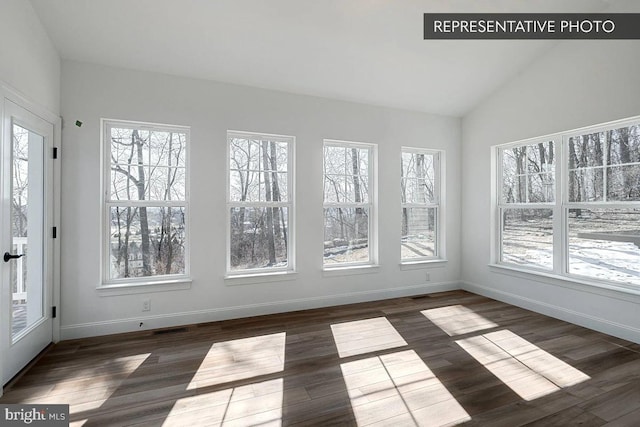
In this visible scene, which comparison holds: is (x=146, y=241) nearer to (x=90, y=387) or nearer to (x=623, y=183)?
(x=90, y=387)

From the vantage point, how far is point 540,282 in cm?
395

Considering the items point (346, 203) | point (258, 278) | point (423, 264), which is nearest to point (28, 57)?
point (258, 278)

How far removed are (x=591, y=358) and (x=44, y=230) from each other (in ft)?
16.0

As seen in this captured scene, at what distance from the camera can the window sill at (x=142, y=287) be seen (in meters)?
3.20

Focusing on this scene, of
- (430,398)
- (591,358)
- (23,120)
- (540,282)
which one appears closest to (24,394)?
(23,120)

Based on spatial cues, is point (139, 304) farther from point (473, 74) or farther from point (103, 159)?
point (473, 74)

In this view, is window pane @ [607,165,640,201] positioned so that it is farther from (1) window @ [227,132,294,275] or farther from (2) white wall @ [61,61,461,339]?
(1) window @ [227,132,294,275]

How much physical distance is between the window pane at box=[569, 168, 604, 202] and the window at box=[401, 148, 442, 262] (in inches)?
65.8

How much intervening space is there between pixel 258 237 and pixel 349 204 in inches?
50.7

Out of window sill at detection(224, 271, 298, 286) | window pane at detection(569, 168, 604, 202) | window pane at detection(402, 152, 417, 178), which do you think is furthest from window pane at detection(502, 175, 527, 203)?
window sill at detection(224, 271, 298, 286)

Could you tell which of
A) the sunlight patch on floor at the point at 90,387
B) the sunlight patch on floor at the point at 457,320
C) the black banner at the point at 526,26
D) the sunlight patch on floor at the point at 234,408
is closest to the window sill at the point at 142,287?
the sunlight patch on floor at the point at 90,387

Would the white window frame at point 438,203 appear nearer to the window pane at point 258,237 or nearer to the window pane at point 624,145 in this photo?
the window pane at point 624,145

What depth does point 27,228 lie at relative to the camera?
2645 mm

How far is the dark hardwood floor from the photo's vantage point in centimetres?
199
